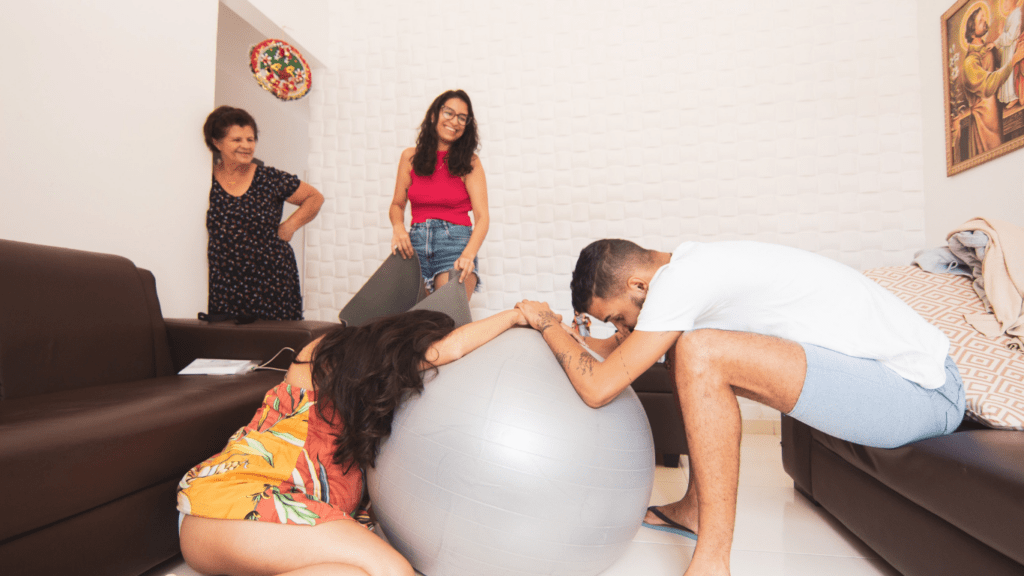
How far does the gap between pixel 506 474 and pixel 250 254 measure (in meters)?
2.01

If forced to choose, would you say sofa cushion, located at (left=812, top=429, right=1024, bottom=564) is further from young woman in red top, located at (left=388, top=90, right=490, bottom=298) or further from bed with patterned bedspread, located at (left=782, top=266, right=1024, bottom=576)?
young woman in red top, located at (left=388, top=90, right=490, bottom=298)

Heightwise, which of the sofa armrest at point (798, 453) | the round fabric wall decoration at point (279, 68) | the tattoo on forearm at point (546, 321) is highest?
the round fabric wall decoration at point (279, 68)

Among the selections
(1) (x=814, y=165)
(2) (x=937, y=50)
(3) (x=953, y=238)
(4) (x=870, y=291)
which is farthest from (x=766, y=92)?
(4) (x=870, y=291)

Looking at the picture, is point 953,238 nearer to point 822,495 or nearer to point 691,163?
point 822,495

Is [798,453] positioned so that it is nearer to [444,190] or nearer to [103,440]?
[444,190]

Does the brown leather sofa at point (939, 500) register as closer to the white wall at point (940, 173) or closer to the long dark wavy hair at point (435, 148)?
the white wall at point (940, 173)

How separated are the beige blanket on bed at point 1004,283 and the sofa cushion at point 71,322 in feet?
9.53

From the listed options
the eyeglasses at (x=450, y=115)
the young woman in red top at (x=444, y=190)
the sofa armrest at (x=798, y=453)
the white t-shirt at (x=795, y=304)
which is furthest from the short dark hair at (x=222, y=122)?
the sofa armrest at (x=798, y=453)

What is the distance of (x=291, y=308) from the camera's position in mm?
2613

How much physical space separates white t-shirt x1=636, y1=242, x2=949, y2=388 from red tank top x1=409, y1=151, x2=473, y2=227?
55.4 inches

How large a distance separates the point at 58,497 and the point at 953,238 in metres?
2.77

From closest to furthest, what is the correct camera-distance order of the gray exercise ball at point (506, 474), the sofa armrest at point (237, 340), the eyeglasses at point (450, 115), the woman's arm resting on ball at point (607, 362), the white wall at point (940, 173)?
1. the gray exercise ball at point (506, 474)
2. the woman's arm resting on ball at point (607, 362)
3. the sofa armrest at point (237, 340)
4. the white wall at point (940, 173)
5. the eyeglasses at point (450, 115)

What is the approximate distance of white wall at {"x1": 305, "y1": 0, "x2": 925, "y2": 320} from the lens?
9.42 ft

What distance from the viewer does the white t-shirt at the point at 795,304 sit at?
1.26 metres
